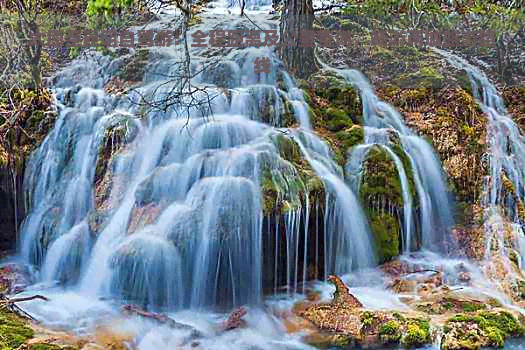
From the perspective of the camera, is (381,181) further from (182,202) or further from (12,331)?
(12,331)

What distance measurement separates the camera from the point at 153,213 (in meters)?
5.07

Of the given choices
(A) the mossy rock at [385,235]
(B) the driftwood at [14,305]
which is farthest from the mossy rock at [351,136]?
(B) the driftwood at [14,305]

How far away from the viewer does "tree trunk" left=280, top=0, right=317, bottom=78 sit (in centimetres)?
727

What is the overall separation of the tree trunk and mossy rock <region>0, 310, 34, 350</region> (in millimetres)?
4561

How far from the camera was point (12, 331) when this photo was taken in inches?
156

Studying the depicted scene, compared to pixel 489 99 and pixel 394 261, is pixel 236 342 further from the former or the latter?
pixel 489 99

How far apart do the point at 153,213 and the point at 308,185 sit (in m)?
1.42

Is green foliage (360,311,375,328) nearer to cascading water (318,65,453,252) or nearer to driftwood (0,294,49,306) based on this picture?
cascading water (318,65,453,252)

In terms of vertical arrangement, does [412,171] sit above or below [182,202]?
above

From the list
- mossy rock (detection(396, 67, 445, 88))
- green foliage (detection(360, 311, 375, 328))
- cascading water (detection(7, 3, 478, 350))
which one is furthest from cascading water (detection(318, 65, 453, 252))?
green foliage (detection(360, 311, 375, 328))

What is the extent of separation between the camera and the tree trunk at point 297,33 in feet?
23.9

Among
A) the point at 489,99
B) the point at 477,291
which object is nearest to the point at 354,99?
the point at 489,99

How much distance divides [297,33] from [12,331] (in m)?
5.03

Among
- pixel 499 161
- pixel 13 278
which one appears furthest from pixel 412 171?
pixel 13 278
